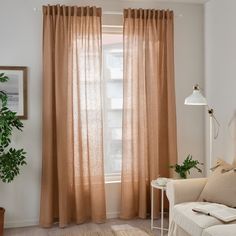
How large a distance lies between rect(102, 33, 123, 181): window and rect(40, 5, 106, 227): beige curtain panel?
10.2 inches

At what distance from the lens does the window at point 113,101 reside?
4355mm

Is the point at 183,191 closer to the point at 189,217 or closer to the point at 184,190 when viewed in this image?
the point at 184,190

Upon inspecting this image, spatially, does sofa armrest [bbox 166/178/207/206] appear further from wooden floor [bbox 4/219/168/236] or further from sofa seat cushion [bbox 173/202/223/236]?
wooden floor [bbox 4/219/168/236]

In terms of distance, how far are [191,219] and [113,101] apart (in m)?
Answer: 1.92

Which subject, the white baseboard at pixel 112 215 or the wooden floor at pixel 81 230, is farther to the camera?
the white baseboard at pixel 112 215

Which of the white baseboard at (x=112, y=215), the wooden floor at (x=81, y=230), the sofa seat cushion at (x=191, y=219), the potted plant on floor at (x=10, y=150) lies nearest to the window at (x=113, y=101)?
the white baseboard at (x=112, y=215)

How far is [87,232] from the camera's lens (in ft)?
12.6

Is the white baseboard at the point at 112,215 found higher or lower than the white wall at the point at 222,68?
lower

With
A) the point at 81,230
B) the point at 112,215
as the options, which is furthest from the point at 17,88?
the point at 112,215

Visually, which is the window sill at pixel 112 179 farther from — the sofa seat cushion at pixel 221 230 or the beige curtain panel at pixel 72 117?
the sofa seat cushion at pixel 221 230

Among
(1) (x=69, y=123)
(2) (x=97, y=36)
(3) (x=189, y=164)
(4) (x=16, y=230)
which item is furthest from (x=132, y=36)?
(4) (x=16, y=230)

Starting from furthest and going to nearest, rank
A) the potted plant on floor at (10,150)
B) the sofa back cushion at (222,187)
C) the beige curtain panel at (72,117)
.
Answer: the beige curtain panel at (72,117) → the potted plant on floor at (10,150) → the sofa back cushion at (222,187)

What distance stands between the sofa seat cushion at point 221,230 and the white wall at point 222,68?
1332 mm

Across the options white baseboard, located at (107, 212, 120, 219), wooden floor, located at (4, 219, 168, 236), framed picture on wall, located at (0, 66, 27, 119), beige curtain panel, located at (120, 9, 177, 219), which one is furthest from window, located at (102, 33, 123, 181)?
framed picture on wall, located at (0, 66, 27, 119)
